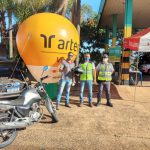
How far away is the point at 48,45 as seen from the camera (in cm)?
1001

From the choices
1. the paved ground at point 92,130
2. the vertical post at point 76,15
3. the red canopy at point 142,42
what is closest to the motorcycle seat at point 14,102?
the paved ground at point 92,130

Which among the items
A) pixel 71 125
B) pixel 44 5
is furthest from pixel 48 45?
pixel 44 5

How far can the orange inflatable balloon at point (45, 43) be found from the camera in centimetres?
998

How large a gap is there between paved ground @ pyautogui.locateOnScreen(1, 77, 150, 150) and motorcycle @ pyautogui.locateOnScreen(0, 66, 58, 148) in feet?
0.84

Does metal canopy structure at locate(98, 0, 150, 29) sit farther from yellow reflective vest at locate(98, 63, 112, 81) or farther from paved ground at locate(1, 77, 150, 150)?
paved ground at locate(1, 77, 150, 150)

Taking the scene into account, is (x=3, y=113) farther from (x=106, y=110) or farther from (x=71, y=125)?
(x=106, y=110)

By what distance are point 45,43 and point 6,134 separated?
363 cm

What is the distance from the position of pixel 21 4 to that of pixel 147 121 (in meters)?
23.2

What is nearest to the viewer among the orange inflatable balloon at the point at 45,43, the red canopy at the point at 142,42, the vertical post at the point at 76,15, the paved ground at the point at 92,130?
the paved ground at the point at 92,130

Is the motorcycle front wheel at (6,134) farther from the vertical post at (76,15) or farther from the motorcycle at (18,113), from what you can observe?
the vertical post at (76,15)

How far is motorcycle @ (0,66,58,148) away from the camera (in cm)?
695

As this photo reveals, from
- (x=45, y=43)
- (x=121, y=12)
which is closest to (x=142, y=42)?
(x=45, y=43)

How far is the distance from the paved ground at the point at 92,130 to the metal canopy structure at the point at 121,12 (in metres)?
10.6

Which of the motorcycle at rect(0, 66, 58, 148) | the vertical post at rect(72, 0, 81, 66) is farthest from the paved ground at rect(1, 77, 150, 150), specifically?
the vertical post at rect(72, 0, 81, 66)
